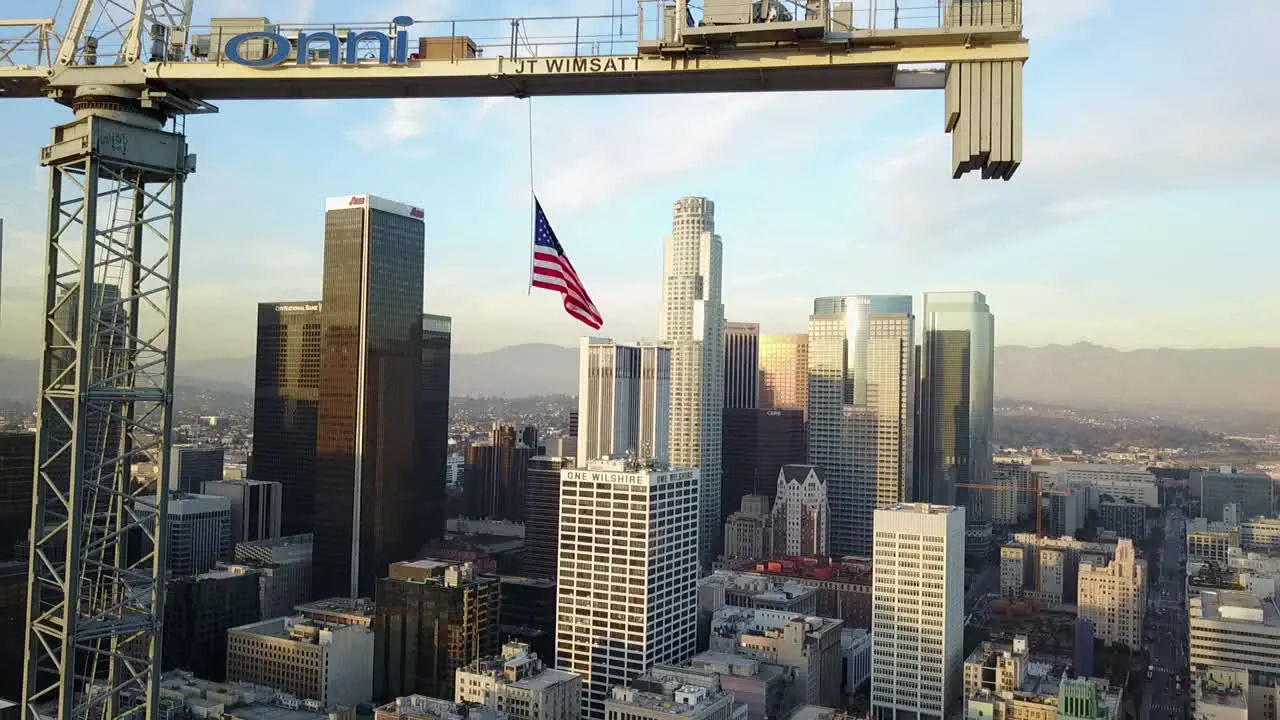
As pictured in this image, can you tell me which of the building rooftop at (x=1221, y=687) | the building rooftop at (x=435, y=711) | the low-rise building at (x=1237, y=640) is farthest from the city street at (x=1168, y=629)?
the building rooftop at (x=435, y=711)

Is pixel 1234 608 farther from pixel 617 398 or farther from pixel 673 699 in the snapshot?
pixel 617 398

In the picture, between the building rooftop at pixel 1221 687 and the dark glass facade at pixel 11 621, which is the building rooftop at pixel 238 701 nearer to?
the dark glass facade at pixel 11 621

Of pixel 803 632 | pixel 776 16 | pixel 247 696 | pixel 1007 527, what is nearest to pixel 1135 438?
pixel 1007 527

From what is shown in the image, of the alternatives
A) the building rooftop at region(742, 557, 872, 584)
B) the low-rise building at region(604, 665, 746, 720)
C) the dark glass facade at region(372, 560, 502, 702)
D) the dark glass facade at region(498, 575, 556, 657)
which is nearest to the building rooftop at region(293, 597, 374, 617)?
the dark glass facade at region(372, 560, 502, 702)


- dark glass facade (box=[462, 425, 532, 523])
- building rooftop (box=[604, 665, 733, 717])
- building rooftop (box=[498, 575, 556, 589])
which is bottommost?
building rooftop (box=[604, 665, 733, 717])

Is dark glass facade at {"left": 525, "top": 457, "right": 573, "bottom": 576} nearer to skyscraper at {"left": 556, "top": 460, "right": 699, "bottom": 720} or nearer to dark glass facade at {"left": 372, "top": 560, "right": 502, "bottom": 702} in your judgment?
dark glass facade at {"left": 372, "top": 560, "right": 502, "bottom": 702}

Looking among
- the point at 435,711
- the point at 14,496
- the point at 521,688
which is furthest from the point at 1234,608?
the point at 14,496

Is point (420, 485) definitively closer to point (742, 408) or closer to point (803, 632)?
point (803, 632)
